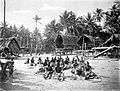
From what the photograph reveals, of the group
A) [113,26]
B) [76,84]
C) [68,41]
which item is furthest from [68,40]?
[76,84]

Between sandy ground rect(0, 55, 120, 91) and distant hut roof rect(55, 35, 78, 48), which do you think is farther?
distant hut roof rect(55, 35, 78, 48)

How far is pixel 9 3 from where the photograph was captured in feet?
14.6

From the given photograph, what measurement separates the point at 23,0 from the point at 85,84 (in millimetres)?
2776

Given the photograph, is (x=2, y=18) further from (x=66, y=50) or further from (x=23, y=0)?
(x=66, y=50)

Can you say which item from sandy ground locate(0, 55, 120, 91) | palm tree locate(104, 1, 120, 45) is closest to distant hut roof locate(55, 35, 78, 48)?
palm tree locate(104, 1, 120, 45)

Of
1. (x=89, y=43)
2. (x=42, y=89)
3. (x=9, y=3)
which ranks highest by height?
(x=9, y=3)

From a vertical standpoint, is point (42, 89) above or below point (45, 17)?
below

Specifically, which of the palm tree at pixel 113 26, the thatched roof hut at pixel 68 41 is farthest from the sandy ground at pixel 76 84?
the thatched roof hut at pixel 68 41

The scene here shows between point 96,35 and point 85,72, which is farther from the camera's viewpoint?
point 96,35

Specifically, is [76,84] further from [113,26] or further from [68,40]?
[68,40]

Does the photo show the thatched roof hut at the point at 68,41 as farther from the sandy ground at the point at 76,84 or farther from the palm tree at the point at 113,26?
the sandy ground at the point at 76,84

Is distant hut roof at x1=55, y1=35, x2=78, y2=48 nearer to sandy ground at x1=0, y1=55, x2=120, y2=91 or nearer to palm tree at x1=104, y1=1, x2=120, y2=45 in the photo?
palm tree at x1=104, y1=1, x2=120, y2=45

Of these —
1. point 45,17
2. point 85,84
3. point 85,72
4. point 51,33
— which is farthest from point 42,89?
point 51,33

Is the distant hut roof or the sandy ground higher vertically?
the distant hut roof
